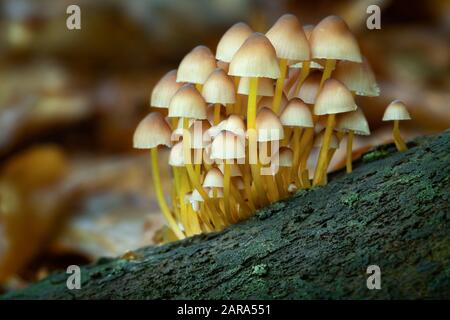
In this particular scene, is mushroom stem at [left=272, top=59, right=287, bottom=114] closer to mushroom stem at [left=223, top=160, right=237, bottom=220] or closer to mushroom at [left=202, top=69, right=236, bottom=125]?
mushroom at [left=202, top=69, right=236, bottom=125]

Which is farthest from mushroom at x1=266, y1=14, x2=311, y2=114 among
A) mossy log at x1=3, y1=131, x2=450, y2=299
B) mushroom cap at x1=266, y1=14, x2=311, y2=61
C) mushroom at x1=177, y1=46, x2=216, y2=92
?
mossy log at x1=3, y1=131, x2=450, y2=299

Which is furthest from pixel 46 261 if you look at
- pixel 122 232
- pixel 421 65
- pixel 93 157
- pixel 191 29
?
pixel 421 65

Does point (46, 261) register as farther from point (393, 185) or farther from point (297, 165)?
point (393, 185)

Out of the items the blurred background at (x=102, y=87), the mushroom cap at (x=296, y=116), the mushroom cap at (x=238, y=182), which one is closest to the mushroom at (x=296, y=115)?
the mushroom cap at (x=296, y=116)

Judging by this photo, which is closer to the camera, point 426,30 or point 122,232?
point 122,232

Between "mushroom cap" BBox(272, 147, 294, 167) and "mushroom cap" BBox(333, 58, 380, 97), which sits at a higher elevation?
"mushroom cap" BBox(333, 58, 380, 97)

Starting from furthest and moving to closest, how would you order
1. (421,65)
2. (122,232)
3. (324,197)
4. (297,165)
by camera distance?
1. (421,65)
2. (122,232)
3. (297,165)
4. (324,197)
